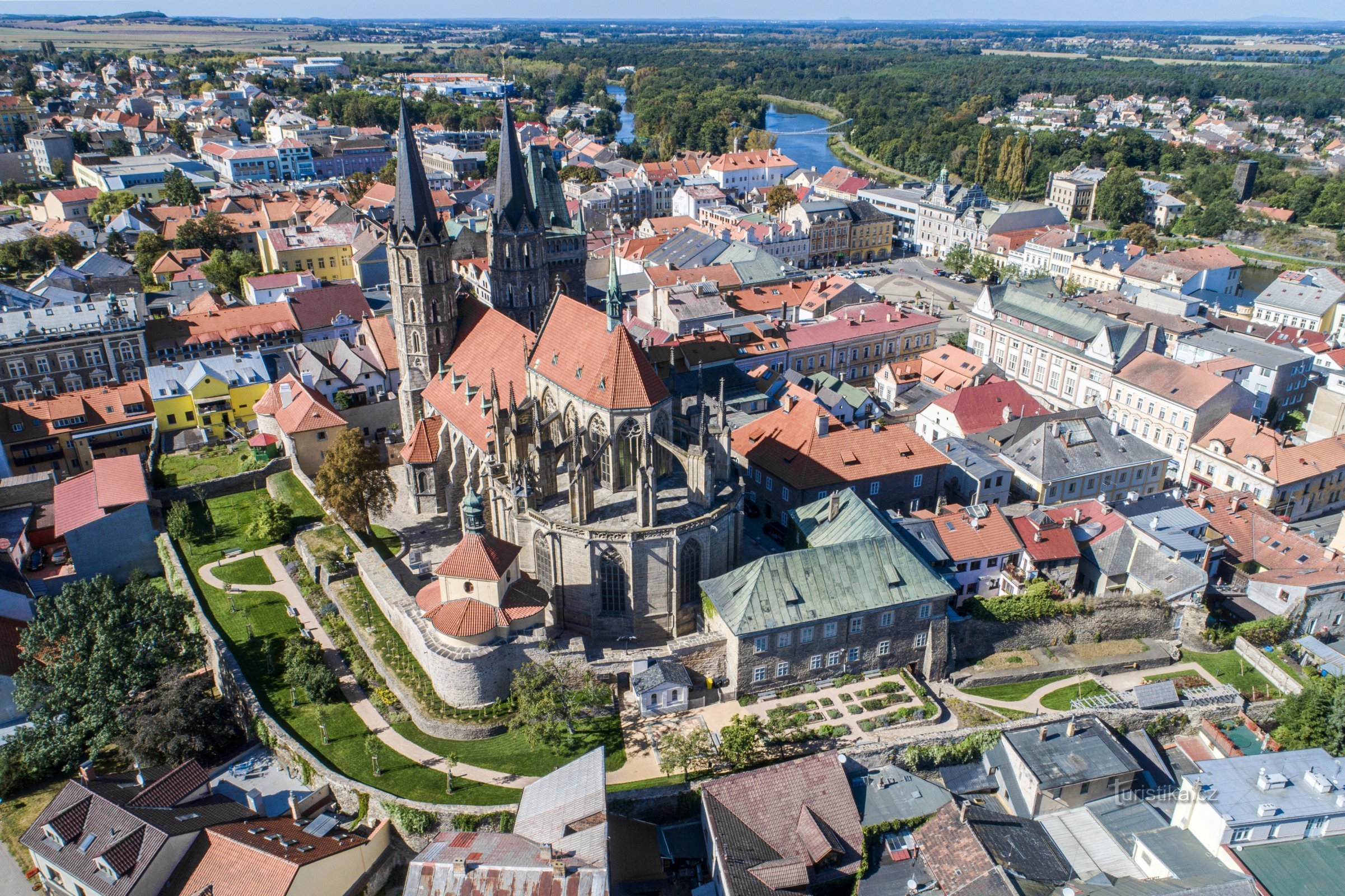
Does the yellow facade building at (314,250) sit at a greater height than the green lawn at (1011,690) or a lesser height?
greater

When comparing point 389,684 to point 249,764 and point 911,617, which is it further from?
point 911,617

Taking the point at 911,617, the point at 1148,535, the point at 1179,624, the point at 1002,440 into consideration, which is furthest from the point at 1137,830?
the point at 1002,440

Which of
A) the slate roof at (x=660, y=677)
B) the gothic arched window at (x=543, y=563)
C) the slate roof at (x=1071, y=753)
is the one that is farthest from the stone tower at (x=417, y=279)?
the slate roof at (x=1071, y=753)

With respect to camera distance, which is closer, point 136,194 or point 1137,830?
point 1137,830

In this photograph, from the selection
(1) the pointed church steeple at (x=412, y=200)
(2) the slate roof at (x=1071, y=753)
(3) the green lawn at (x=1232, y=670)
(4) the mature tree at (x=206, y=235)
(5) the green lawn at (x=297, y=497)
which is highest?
(1) the pointed church steeple at (x=412, y=200)

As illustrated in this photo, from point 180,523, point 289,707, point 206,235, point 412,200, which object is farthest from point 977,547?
point 206,235

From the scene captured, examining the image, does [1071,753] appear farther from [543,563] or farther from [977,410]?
[977,410]

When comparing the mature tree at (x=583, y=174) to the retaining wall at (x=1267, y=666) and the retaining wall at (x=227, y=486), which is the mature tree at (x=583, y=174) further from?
the retaining wall at (x=1267, y=666)
